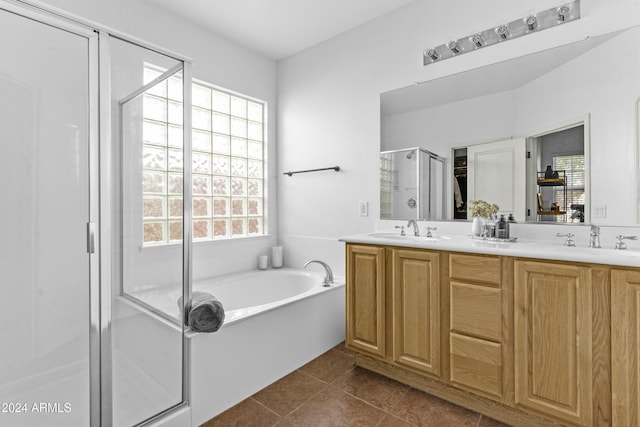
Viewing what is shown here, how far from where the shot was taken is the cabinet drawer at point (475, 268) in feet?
5.13

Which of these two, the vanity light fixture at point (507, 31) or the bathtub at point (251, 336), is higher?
the vanity light fixture at point (507, 31)

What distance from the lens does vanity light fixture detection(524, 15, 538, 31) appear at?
1.88m

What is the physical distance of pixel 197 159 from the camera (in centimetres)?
277

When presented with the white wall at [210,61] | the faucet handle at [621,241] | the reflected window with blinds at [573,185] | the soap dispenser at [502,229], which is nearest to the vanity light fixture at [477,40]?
the reflected window with blinds at [573,185]

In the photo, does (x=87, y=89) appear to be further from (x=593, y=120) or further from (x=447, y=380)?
(x=593, y=120)

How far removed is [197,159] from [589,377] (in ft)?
9.41

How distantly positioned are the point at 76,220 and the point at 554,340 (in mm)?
2119

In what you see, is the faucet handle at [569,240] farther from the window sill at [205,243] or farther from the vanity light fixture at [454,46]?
the window sill at [205,243]

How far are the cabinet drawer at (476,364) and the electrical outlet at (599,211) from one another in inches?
35.1

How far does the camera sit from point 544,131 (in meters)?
1.86

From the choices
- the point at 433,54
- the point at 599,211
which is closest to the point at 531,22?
the point at 433,54

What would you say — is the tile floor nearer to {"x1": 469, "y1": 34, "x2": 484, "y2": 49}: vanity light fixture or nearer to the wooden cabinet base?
the wooden cabinet base

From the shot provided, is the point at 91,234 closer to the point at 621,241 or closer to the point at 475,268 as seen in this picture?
the point at 475,268

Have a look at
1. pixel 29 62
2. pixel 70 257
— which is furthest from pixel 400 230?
pixel 29 62
